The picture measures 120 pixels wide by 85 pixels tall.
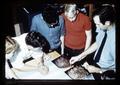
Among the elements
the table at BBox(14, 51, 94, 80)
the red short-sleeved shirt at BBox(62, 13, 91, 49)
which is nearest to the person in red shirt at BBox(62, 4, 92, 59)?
the red short-sleeved shirt at BBox(62, 13, 91, 49)

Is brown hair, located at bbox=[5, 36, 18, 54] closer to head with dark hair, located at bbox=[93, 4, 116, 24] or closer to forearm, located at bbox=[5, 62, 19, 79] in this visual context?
forearm, located at bbox=[5, 62, 19, 79]

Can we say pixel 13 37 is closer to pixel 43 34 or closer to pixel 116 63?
pixel 43 34

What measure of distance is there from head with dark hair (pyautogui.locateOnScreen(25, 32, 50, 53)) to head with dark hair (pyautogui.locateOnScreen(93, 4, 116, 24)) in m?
0.43

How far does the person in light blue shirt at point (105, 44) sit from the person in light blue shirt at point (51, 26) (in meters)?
0.17

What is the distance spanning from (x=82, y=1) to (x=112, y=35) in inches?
13.6

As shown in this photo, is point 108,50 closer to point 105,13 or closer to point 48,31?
point 105,13

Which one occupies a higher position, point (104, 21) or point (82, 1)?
point (82, 1)

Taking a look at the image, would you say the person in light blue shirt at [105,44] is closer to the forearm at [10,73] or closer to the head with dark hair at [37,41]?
the head with dark hair at [37,41]

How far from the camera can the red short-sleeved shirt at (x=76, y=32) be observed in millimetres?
2529

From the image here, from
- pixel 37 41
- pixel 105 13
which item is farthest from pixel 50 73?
pixel 105 13

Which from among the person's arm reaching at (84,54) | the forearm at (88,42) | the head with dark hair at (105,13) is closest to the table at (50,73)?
the person's arm reaching at (84,54)

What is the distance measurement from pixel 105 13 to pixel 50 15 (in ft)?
1.37

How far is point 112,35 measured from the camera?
99.2 inches

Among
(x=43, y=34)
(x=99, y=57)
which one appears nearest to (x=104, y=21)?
(x=99, y=57)
